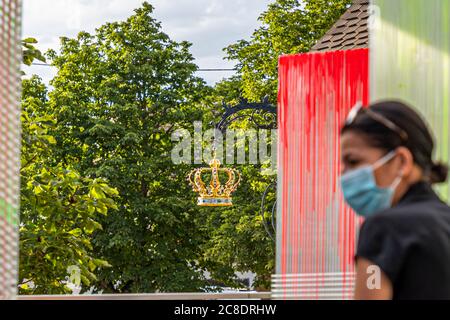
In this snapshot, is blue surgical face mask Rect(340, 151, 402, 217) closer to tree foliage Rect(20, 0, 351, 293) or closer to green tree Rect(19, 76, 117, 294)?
green tree Rect(19, 76, 117, 294)

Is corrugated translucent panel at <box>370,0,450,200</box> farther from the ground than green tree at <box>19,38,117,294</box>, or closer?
farther from the ground

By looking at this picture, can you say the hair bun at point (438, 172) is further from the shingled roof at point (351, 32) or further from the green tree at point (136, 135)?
the green tree at point (136, 135)

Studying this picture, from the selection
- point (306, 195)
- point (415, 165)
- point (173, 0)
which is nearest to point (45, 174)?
point (306, 195)

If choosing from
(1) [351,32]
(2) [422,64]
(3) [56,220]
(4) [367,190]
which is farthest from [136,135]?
(4) [367,190]

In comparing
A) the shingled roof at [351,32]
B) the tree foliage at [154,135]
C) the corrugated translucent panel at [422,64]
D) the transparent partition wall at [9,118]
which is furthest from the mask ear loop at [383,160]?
the tree foliage at [154,135]

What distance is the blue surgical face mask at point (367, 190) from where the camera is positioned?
6.03 feet

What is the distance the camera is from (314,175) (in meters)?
5.56

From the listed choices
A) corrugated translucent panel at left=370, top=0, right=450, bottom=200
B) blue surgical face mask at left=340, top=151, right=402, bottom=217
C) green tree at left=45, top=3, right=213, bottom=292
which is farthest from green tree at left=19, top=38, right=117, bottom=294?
green tree at left=45, top=3, right=213, bottom=292

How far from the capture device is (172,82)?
25688 mm

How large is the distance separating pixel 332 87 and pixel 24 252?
6008 millimetres

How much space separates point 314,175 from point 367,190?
3.60 meters

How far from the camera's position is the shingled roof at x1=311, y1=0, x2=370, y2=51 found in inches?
365

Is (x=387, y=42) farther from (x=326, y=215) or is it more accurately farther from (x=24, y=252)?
(x=24, y=252)

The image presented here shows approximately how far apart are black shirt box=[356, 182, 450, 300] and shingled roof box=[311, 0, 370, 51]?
7451mm
